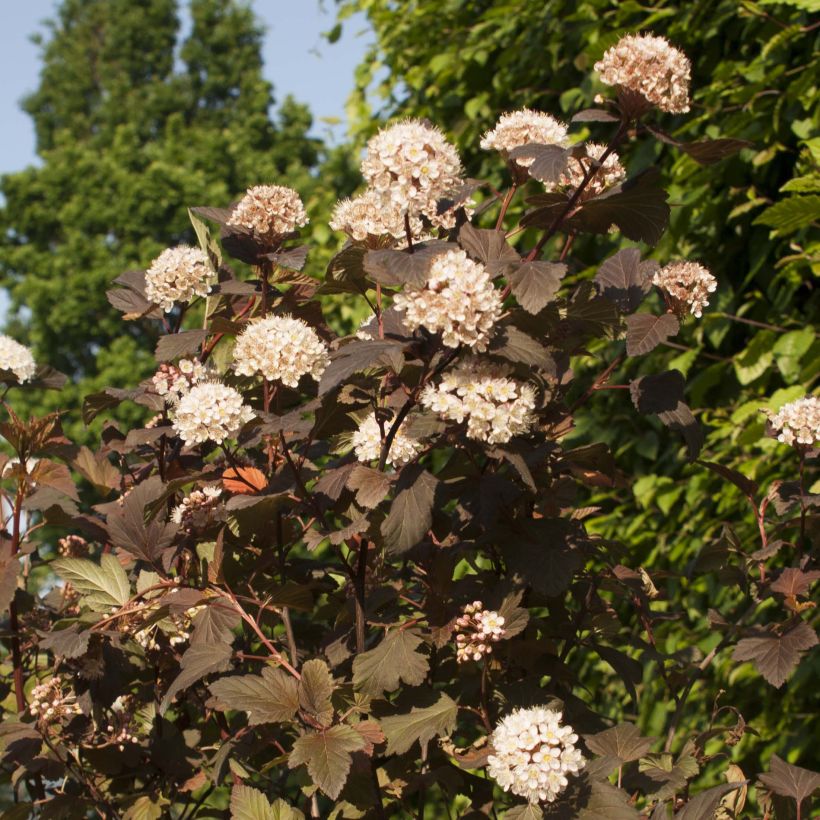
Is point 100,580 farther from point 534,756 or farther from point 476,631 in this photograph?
point 534,756

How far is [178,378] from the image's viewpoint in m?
1.80

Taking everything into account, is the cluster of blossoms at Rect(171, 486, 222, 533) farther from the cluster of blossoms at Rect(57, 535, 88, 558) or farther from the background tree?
the background tree

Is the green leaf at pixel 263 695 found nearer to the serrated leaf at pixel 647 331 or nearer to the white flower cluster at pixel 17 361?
the serrated leaf at pixel 647 331

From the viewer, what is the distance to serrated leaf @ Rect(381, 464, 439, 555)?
1444 millimetres

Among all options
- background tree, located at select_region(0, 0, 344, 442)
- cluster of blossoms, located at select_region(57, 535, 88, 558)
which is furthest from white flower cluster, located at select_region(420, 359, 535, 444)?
background tree, located at select_region(0, 0, 344, 442)

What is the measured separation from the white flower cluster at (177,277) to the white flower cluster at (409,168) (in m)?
0.58

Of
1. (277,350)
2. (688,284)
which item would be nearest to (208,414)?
(277,350)

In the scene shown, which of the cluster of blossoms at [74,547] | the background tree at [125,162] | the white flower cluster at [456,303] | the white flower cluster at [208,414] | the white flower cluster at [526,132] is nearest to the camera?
the white flower cluster at [456,303]

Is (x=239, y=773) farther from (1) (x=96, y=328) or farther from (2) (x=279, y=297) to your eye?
(1) (x=96, y=328)

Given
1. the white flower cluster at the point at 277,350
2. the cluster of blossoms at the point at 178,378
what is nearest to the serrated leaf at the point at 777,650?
the white flower cluster at the point at 277,350

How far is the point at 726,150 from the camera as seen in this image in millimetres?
1561

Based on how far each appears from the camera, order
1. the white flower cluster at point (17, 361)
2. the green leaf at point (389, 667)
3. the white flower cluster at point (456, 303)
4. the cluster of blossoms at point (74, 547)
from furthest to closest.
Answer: the cluster of blossoms at point (74, 547) < the white flower cluster at point (17, 361) < the green leaf at point (389, 667) < the white flower cluster at point (456, 303)

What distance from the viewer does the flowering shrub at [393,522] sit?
1453mm

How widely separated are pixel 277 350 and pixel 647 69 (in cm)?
70
